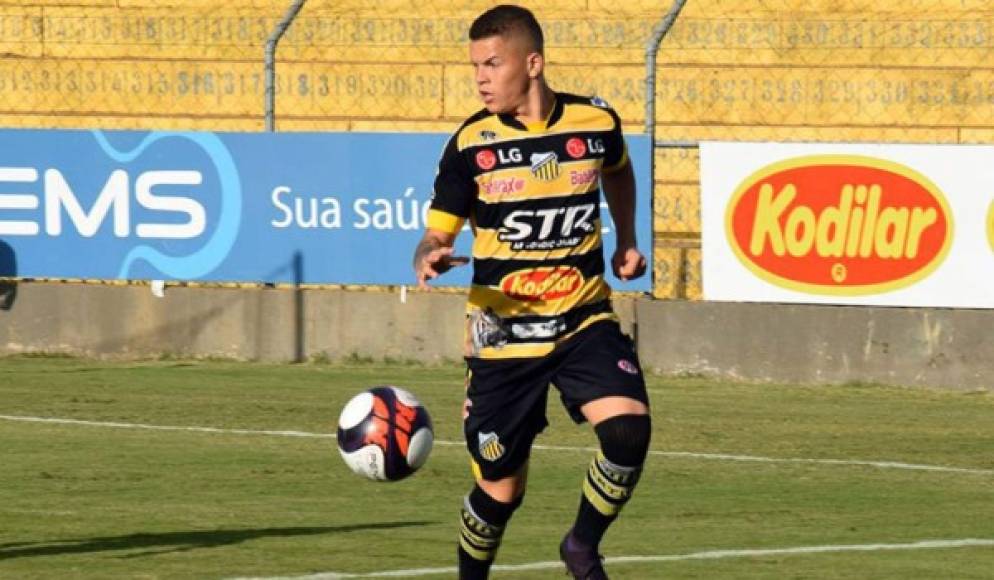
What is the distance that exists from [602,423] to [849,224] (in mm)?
9214

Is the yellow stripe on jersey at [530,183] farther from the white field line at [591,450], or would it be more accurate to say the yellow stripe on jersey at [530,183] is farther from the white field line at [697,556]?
the white field line at [591,450]

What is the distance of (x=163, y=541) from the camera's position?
390 inches

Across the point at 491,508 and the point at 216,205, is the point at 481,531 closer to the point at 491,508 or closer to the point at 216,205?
the point at 491,508

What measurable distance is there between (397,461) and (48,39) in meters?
17.5

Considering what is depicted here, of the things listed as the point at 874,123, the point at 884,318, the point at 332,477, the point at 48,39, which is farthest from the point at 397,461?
the point at 48,39

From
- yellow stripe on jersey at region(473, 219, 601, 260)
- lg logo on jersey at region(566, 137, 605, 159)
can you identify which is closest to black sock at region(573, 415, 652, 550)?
yellow stripe on jersey at region(473, 219, 601, 260)

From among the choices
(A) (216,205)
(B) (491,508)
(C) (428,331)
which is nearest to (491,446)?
(B) (491,508)

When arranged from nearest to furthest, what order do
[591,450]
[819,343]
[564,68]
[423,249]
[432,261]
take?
[432,261] → [423,249] → [591,450] → [819,343] → [564,68]

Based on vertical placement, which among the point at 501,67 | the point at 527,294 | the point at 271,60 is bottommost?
the point at 527,294

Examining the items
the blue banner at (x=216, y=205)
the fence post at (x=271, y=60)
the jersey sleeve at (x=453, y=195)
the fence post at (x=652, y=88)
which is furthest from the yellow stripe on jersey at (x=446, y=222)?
the fence post at (x=271, y=60)

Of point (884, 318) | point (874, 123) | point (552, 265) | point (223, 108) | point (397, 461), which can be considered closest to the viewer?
point (552, 265)

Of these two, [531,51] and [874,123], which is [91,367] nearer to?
[874,123]

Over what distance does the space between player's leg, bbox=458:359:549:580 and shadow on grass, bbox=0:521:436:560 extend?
1.92 meters

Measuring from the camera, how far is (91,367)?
60.7ft
